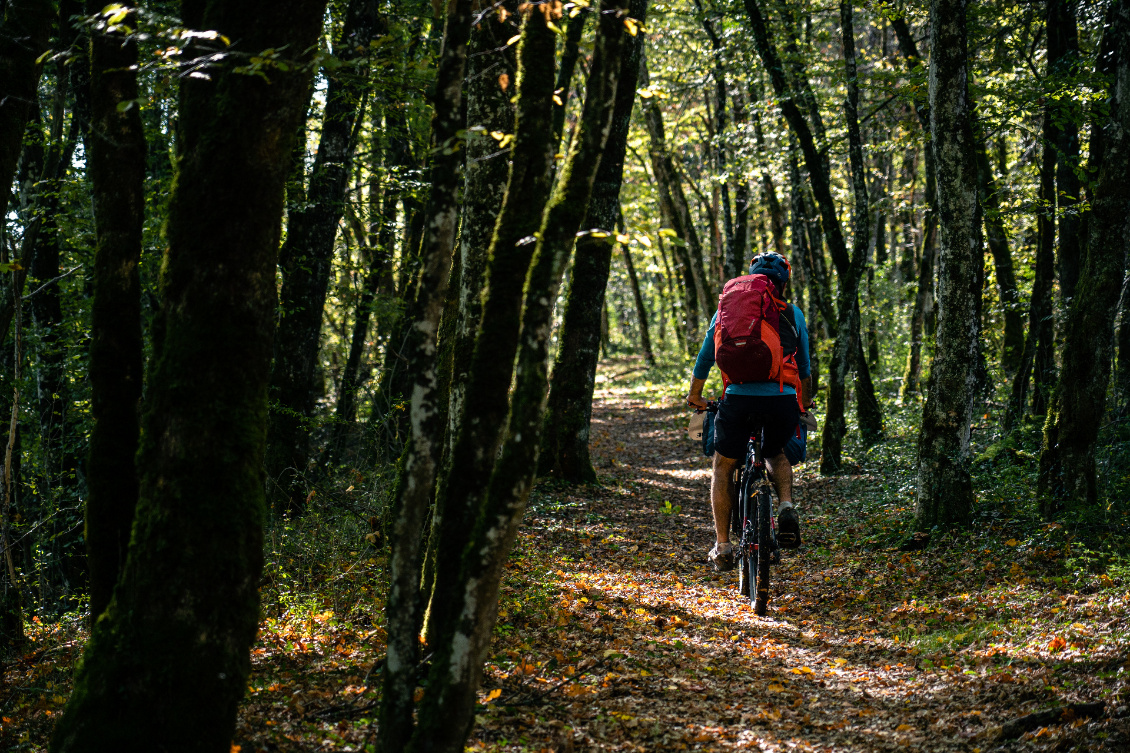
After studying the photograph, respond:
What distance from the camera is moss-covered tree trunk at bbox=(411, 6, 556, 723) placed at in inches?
123

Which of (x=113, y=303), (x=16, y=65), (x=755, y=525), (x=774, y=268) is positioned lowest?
(x=755, y=525)

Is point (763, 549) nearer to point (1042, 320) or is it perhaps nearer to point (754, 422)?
point (754, 422)

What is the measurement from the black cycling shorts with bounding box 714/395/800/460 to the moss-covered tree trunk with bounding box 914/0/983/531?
6.12 feet

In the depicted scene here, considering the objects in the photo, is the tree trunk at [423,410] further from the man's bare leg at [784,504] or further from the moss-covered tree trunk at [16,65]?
the man's bare leg at [784,504]

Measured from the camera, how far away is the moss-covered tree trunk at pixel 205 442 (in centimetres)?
304

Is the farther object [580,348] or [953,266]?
[580,348]

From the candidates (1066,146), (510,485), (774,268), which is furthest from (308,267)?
(1066,146)

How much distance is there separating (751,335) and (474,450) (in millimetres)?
3233

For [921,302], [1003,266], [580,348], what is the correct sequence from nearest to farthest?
[580,348]
[1003,266]
[921,302]

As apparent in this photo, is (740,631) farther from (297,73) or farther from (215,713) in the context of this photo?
(297,73)

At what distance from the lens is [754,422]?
6.04 m

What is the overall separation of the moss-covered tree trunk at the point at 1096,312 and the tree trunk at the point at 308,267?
722 centimetres

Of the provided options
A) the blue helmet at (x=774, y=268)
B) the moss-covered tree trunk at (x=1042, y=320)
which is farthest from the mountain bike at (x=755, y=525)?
the moss-covered tree trunk at (x=1042, y=320)

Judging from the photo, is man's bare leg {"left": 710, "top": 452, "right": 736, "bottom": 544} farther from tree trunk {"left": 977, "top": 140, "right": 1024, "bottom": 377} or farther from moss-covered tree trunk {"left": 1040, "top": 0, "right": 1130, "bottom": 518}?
tree trunk {"left": 977, "top": 140, "right": 1024, "bottom": 377}
